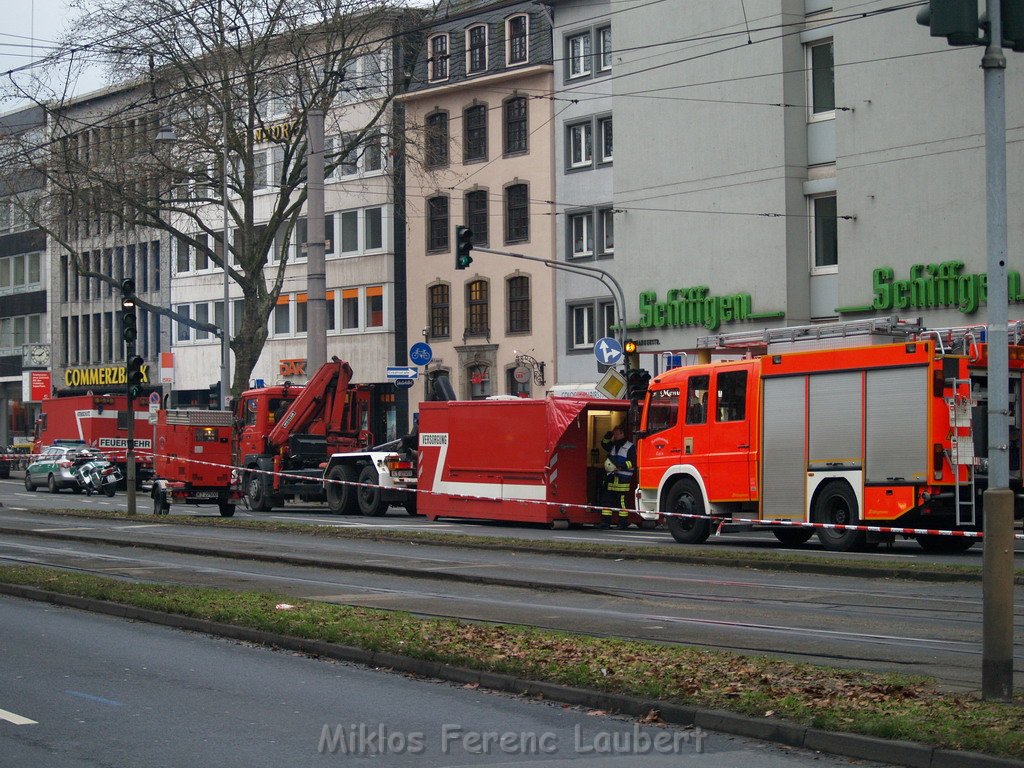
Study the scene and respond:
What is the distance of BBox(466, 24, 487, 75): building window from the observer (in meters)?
51.5

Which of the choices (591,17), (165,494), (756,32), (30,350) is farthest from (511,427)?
(30,350)

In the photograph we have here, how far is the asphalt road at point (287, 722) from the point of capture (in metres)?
8.05

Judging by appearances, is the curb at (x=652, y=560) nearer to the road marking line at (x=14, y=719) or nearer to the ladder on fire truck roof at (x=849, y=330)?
the ladder on fire truck roof at (x=849, y=330)

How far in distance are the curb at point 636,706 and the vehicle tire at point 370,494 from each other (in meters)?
19.4

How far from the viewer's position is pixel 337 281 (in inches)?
2301

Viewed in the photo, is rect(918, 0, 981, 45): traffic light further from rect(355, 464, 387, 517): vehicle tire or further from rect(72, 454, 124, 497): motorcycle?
rect(72, 454, 124, 497): motorcycle

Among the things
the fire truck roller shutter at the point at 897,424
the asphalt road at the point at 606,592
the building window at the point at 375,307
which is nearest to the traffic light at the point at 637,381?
the asphalt road at the point at 606,592

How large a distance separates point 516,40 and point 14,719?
43.3m

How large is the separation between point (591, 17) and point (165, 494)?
22341mm

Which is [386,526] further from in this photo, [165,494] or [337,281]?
[337,281]

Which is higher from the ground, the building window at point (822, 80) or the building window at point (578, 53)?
the building window at point (578, 53)

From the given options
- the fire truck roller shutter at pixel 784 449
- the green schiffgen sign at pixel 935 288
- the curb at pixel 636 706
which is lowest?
the curb at pixel 636 706

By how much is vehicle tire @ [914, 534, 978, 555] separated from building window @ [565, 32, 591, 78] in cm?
2801

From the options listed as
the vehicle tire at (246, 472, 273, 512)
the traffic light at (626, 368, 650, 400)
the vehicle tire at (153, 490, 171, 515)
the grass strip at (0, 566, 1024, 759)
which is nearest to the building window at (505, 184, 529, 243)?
the vehicle tire at (246, 472, 273, 512)
